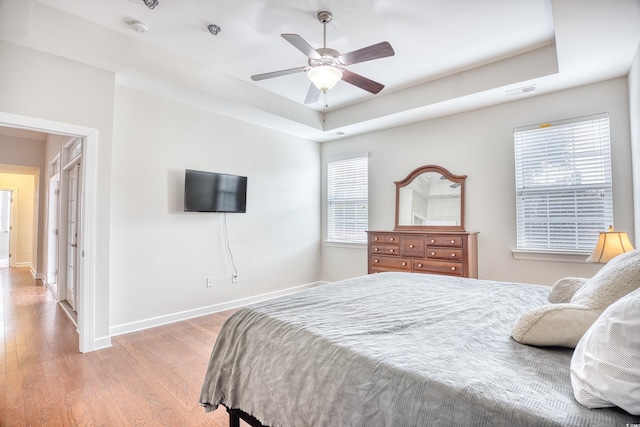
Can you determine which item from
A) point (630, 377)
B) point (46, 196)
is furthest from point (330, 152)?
point (46, 196)

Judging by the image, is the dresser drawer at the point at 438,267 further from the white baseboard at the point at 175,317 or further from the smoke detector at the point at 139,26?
the smoke detector at the point at 139,26

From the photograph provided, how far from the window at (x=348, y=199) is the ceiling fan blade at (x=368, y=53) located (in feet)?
8.91

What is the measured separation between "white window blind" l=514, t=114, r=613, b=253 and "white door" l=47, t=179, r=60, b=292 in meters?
6.48

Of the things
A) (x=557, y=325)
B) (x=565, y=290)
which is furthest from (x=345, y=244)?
(x=557, y=325)

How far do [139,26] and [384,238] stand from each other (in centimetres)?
346

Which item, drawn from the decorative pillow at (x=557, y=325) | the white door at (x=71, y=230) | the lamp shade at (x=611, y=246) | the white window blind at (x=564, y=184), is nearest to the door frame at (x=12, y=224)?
the white door at (x=71, y=230)

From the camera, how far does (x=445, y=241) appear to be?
3750mm

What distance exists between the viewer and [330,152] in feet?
18.3

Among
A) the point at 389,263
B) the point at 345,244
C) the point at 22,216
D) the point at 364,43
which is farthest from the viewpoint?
the point at 22,216

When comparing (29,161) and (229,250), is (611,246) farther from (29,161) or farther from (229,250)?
(29,161)

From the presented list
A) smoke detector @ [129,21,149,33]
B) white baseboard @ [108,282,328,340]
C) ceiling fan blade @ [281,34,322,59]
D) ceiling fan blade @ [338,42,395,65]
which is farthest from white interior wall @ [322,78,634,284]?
smoke detector @ [129,21,149,33]

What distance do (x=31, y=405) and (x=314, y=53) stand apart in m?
3.04

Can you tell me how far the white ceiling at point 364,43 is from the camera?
2490 millimetres

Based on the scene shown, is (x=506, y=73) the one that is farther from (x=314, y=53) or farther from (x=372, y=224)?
(x=372, y=224)
